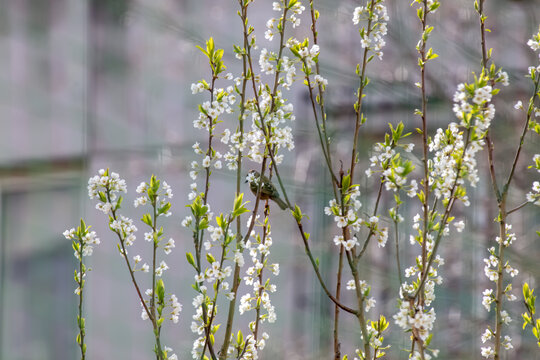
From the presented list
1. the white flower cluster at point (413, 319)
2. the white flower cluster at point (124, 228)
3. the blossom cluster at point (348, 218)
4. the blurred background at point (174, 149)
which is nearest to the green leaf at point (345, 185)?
the blossom cluster at point (348, 218)

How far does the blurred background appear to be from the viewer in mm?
1369

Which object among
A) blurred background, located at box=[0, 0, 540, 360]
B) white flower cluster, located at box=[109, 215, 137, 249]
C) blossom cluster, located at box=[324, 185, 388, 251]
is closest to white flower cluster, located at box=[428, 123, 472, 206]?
blossom cluster, located at box=[324, 185, 388, 251]

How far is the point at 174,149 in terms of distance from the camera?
1.69 metres

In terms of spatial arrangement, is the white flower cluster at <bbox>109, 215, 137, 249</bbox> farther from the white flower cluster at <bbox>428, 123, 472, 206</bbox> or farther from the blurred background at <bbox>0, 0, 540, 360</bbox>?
the blurred background at <bbox>0, 0, 540, 360</bbox>

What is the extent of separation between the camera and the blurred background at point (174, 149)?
137cm

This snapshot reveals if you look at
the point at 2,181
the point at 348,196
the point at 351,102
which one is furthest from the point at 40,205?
the point at 348,196

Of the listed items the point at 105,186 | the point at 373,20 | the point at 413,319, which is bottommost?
the point at 413,319

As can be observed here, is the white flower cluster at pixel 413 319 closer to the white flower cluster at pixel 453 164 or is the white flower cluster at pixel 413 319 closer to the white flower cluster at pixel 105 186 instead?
the white flower cluster at pixel 453 164

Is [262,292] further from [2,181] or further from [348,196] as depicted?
[2,181]

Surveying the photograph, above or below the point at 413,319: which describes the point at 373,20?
above

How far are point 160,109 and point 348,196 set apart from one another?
115 cm

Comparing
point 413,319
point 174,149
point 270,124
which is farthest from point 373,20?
point 174,149

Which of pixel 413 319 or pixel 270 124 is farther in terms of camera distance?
pixel 270 124

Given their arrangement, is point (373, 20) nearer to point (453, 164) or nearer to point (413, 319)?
point (453, 164)
